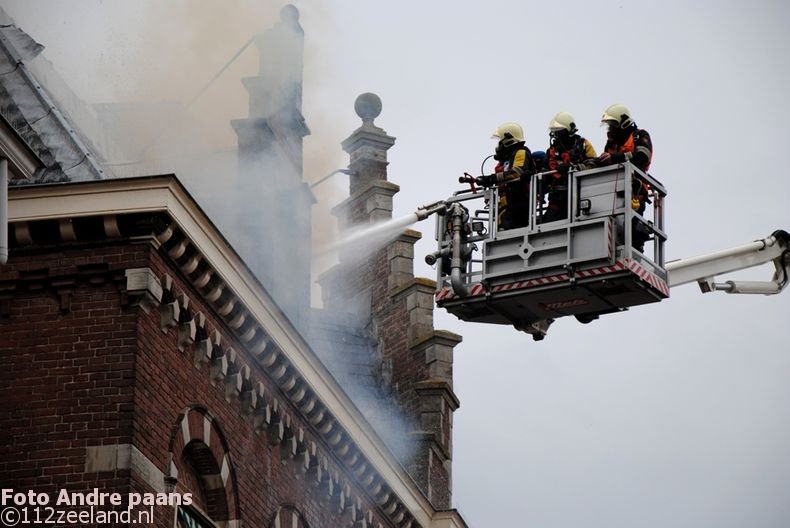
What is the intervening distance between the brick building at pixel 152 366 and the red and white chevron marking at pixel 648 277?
459 cm

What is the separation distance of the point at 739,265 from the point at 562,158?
5.37 m

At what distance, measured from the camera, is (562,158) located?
98.9 ft

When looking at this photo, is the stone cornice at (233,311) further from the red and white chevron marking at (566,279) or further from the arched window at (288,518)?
the red and white chevron marking at (566,279)

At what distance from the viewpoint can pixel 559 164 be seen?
1183 inches

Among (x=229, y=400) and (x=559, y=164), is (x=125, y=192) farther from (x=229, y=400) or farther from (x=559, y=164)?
(x=559, y=164)

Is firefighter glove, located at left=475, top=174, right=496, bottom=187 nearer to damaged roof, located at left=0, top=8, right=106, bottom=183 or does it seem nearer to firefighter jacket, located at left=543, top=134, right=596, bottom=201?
firefighter jacket, located at left=543, top=134, right=596, bottom=201

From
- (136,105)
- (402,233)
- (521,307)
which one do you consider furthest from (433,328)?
(521,307)

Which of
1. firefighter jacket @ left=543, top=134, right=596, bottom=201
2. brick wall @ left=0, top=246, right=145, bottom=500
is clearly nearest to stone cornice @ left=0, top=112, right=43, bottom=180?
brick wall @ left=0, top=246, right=145, bottom=500

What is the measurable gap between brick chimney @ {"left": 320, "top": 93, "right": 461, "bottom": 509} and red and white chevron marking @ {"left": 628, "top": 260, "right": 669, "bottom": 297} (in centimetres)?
912

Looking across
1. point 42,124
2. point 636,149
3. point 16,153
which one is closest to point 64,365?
point 16,153

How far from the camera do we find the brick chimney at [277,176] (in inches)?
1503

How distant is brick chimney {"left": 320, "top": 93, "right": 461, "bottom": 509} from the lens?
3991 centimetres

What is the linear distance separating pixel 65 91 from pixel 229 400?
7216 millimetres

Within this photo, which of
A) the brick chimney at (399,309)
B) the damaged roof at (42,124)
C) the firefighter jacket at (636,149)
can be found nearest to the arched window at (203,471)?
the damaged roof at (42,124)
